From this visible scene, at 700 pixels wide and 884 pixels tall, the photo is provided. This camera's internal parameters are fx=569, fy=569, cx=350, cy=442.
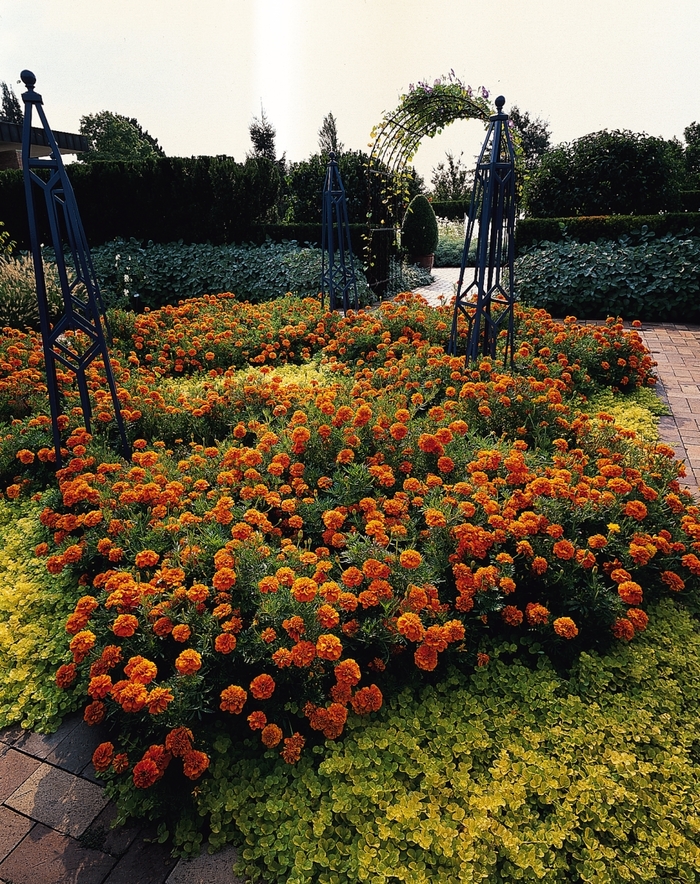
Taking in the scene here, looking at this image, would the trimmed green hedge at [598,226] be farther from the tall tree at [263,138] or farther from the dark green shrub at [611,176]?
the tall tree at [263,138]

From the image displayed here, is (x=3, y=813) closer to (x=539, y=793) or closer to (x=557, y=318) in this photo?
(x=539, y=793)

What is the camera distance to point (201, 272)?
9.01 metres

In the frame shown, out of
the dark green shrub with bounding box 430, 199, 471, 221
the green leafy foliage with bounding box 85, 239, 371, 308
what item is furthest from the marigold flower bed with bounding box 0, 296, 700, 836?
the dark green shrub with bounding box 430, 199, 471, 221

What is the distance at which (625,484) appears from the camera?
2.55 metres

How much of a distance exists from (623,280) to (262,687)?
755cm

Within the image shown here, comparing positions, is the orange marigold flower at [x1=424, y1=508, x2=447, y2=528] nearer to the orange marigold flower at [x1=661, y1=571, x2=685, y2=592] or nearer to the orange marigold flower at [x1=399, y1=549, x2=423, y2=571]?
the orange marigold flower at [x1=399, y1=549, x2=423, y2=571]

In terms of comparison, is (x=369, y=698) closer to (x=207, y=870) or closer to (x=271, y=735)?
(x=271, y=735)

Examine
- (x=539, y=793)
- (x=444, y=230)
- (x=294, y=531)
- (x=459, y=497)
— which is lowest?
(x=539, y=793)

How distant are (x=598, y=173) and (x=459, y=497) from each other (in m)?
9.21

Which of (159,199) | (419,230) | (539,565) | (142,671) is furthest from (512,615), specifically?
(419,230)

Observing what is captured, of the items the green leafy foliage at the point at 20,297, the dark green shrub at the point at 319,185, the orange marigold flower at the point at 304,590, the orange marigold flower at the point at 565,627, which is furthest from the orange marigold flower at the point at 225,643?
the dark green shrub at the point at 319,185

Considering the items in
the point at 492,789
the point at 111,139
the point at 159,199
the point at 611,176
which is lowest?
the point at 492,789

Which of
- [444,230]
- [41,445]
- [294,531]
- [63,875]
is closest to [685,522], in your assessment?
[294,531]

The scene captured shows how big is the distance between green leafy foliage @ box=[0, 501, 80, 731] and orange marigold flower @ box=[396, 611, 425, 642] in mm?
1282
